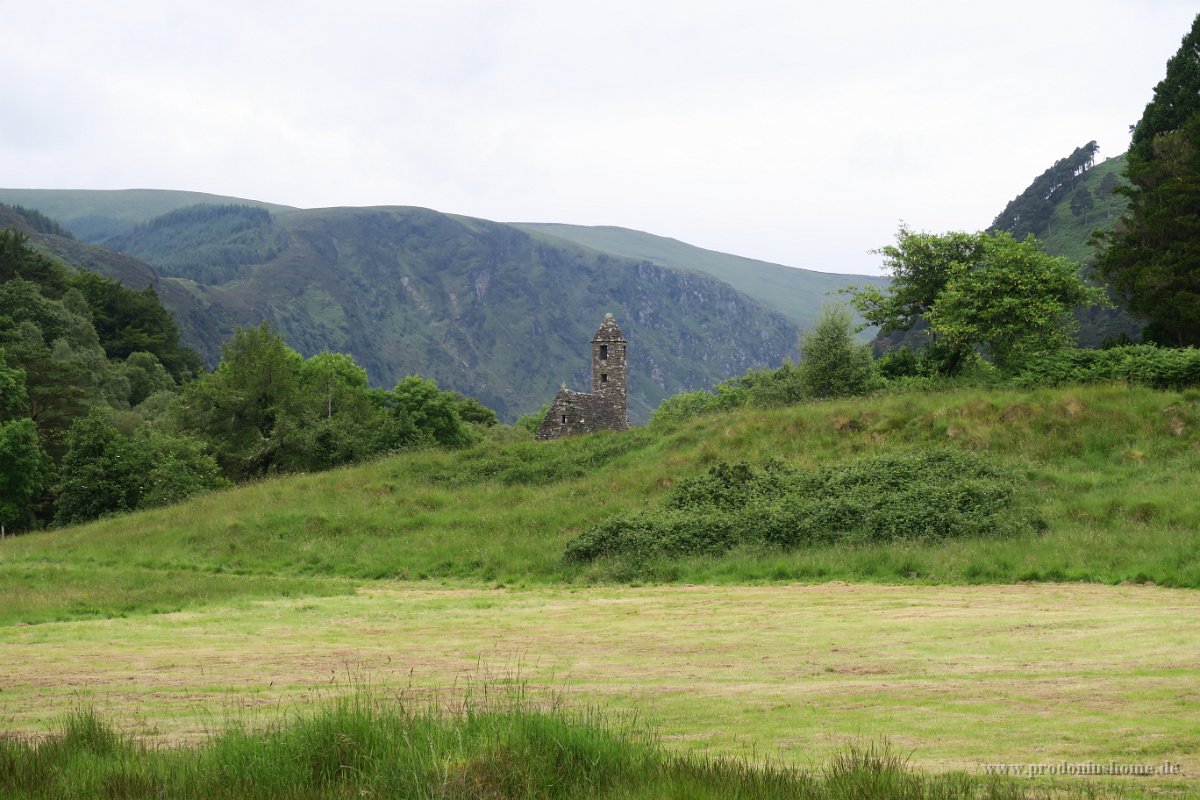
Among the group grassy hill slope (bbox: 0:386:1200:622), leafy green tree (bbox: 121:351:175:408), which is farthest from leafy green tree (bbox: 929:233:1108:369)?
leafy green tree (bbox: 121:351:175:408)

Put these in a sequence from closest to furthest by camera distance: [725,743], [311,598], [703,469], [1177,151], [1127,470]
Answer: [725,743] → [311,598] → [1127,470] → [703,469] → [1177,151]

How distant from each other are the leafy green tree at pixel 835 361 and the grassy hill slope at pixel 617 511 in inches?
468

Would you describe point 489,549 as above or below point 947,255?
below

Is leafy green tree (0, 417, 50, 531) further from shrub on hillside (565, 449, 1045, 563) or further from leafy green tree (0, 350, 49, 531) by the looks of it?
shrub on hillside (565, 449, 1045, 563)

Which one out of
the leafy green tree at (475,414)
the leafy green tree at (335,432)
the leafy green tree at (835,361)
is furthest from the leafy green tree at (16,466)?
the leafy green tree at (475,414)

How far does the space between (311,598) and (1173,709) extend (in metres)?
17.8

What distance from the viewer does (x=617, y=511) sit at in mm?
29734

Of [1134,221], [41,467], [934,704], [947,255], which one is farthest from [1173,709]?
[41,467]

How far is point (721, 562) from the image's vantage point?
2405 cm

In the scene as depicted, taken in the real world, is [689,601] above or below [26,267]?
below

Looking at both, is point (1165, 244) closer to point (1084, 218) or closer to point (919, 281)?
point (919, 281)

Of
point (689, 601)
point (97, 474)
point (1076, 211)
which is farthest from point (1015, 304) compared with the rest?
point (1076, 211)

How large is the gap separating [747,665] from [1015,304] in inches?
1179

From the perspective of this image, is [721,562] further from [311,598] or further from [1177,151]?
[1177,151]
